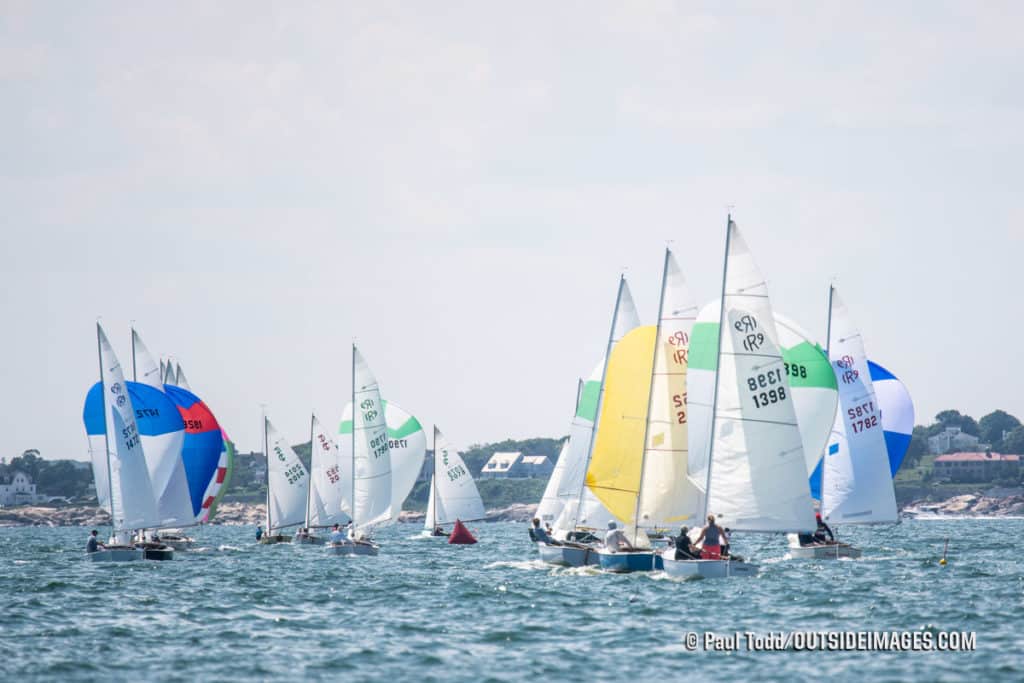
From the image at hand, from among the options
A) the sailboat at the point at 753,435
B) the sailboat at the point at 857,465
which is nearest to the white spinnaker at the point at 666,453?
the sailboat at the point at 753,435

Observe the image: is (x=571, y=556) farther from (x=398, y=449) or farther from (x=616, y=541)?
(x=398, y=449)

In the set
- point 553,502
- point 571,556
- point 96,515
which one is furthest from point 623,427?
point 96,515

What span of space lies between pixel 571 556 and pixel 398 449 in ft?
105

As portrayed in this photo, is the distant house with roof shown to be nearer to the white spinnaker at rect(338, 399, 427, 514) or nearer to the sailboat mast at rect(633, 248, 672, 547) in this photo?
the white spinnaker at rect(338, 399, 427, 514)

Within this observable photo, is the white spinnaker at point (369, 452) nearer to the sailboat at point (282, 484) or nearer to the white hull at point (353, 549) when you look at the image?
the white hull at point (353, 549)

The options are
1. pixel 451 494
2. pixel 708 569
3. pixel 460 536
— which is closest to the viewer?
pixel 708 569

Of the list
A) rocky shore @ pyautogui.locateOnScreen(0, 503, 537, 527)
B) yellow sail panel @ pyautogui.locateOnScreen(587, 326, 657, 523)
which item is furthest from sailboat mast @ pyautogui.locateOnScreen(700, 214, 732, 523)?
rocky shore @ pyautogui.locateOnScreen(0, 503, 537, 527)

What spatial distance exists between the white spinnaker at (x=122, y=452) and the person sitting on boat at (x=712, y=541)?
72.1ft

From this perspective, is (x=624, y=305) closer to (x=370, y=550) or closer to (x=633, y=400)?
(x=633, y=400)

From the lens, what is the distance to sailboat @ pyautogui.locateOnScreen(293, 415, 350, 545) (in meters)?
67.4

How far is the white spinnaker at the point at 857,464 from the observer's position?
47.1 m

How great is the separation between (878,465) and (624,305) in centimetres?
1041

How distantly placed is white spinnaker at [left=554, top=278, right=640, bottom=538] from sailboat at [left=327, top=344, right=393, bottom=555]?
43.6 ft

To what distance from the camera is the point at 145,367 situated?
58.5 metres
